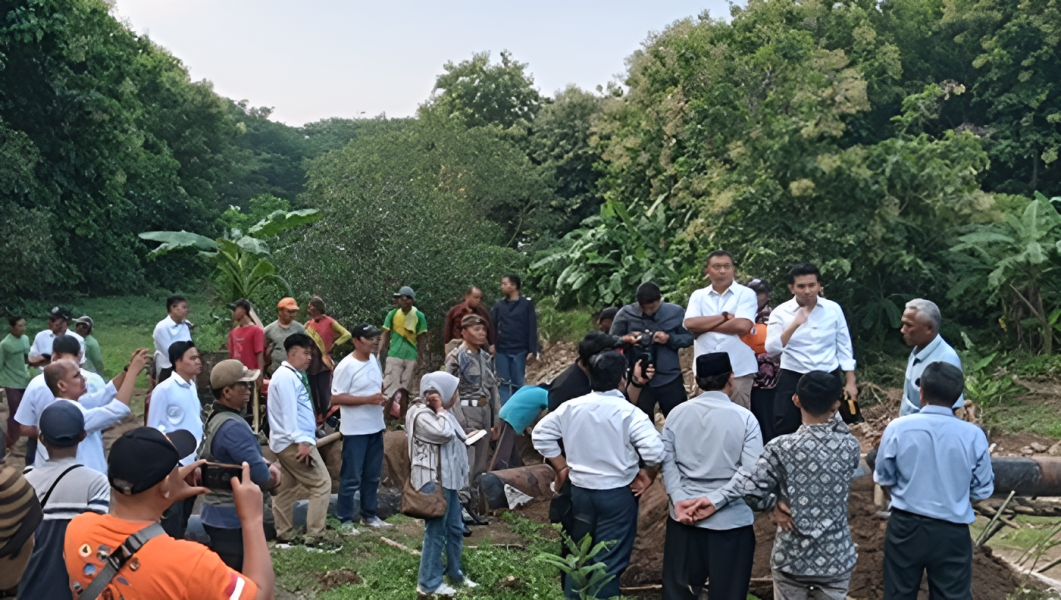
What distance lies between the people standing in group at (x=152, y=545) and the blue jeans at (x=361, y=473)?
4.91m

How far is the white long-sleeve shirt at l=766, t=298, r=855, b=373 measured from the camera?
7.19m

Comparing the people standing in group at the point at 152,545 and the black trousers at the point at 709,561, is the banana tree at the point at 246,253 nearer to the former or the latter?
the black trousers at the point at 709,561

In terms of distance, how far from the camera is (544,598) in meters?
6.65

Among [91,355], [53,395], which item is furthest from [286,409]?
[91,355]

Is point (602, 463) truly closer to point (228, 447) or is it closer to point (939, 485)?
point (939, 485)

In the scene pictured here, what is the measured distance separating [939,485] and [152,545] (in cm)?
406

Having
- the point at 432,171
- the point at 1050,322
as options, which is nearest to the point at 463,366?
the point at 1050,322

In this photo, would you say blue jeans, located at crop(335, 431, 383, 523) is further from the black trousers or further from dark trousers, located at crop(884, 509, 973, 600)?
dark trousers, located at crop(884, 509, 973, 600)

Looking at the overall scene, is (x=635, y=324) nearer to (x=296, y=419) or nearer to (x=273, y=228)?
(x=296, y=419)

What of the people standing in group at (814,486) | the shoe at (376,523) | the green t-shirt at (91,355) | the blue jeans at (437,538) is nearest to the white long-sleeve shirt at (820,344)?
the people standing in group at (814,486)

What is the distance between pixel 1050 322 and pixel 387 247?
1050cm

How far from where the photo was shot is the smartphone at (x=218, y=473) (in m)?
4.30

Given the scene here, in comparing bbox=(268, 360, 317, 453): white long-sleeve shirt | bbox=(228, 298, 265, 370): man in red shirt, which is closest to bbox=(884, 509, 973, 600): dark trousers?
bbox=(268, 360, 317, 453): white long-sleeve shirt

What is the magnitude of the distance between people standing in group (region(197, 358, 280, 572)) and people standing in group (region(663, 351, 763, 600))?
2.29 metres
